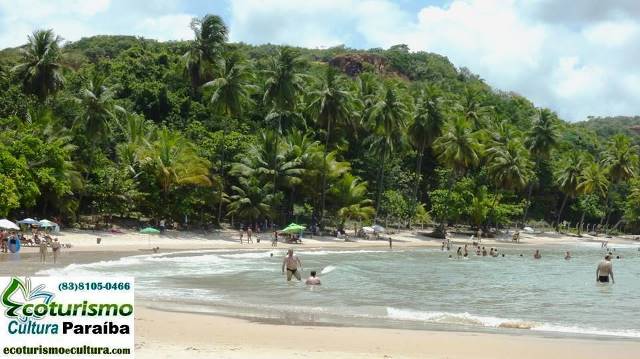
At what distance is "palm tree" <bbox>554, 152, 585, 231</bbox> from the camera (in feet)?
251

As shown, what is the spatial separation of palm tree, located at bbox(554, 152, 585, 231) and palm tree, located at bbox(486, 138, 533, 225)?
11.4m

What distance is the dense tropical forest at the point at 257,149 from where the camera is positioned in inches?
1688

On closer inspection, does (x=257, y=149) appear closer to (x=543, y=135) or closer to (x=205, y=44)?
(x=205, y=44)

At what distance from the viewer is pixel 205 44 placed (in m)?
59.0

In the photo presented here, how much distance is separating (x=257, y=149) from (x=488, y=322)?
3692 centimetres

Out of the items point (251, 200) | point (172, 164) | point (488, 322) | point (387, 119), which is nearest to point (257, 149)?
point (251, 200)

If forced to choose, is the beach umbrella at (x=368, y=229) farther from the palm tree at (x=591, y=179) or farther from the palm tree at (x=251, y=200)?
the palm tree at (x=591, y=179)

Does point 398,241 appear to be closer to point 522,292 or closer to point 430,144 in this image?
point 430,144

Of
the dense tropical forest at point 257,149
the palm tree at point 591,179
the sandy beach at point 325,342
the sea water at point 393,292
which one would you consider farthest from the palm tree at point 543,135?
the sandy beach at point 325,342

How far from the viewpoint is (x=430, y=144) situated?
6319 cm

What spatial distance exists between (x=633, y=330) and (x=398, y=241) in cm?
3910

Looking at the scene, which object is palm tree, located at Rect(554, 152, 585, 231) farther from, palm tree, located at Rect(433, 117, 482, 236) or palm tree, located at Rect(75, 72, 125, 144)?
A: palm tree, located at Rect(75, 72, 125, 144)

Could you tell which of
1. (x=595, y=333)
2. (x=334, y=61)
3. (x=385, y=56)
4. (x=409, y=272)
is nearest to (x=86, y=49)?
(x=334, y=61)

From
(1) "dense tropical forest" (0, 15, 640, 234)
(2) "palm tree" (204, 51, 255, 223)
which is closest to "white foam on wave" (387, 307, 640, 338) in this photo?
(1) "dense tropical forest" (0, 15, 640, 234)
